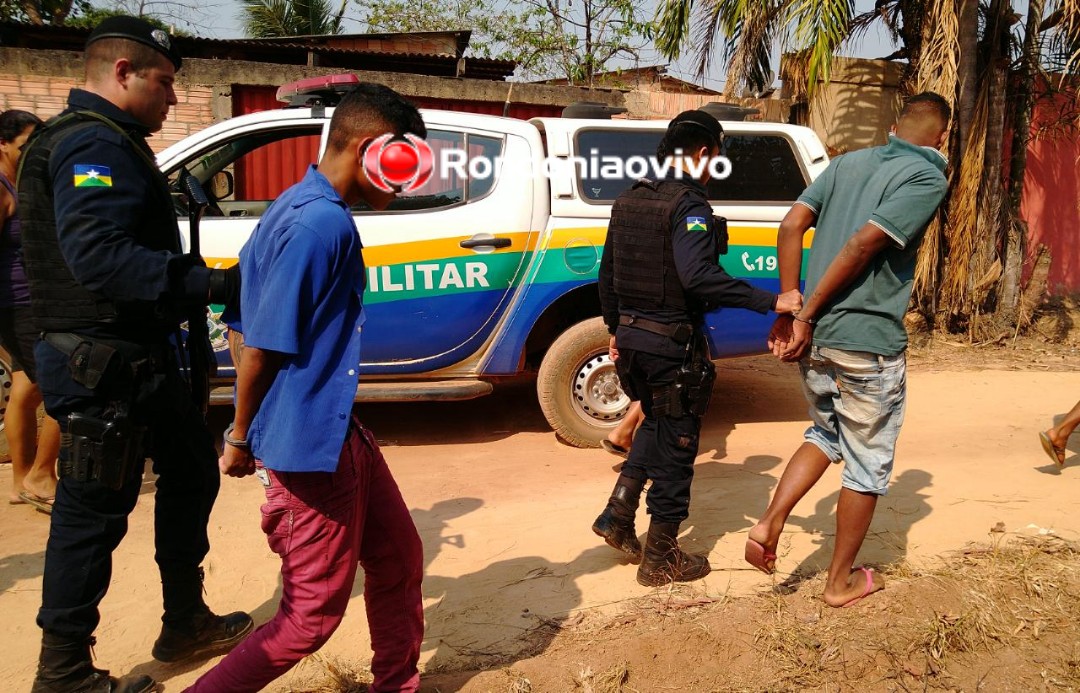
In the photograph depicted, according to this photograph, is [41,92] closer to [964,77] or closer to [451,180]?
[451,180]

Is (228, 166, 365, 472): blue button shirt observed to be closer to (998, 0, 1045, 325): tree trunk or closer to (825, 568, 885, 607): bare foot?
(825, 568, 885, 607): bare foot

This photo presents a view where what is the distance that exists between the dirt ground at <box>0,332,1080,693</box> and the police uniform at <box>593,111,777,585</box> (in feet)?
0.76

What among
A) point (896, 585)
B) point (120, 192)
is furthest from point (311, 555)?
point (896, 585)

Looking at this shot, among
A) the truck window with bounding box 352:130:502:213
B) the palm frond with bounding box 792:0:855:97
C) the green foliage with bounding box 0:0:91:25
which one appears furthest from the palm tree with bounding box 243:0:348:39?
the truck window with bounding box 352:130:502:213

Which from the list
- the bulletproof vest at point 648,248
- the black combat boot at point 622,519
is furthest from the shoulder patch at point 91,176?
the black combat boot at point 622,519

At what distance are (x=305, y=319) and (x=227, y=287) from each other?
1.63 ft

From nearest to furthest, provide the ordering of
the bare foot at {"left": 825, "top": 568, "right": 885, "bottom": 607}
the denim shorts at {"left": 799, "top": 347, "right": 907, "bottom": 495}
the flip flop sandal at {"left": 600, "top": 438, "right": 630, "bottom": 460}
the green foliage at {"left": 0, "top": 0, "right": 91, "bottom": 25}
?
1. the denim shorts at {"left": 799, "top": 347, "right": 907, "bottom": 495}
2. the bare foot at {"left": 825, "top": 568, "right": 885, "bottom": 607}
3. the flip flop sandal at {"left": 600, "top": 438, "right": 630, "bottom": 460}
4. the green foliage at {"left": 0, "top": 0, "right": 91, "bottom": 25}

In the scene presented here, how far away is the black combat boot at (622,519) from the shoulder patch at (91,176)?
7.74 ft

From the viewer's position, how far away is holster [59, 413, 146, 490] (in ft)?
8.76

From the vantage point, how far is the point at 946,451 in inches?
216

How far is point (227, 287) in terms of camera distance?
2576 mm

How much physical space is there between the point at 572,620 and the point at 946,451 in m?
3.30

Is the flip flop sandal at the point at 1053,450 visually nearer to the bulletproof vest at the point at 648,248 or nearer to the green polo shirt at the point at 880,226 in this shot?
the green polo shirt at the point at 880,226

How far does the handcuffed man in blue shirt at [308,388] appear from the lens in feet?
7.21
